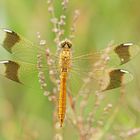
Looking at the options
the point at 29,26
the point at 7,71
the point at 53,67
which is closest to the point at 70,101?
the point at 53,67

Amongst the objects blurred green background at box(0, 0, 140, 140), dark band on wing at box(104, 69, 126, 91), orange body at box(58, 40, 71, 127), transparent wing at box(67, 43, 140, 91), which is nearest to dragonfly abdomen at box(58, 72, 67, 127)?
orange body at box(58, 40, 71, 127)

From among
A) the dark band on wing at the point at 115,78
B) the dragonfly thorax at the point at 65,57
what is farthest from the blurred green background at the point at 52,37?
the dragonfly thorax at the point at 65,57

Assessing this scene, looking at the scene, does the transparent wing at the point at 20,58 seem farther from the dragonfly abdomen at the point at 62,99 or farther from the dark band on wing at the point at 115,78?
the dark band on wing at the point at 115,78

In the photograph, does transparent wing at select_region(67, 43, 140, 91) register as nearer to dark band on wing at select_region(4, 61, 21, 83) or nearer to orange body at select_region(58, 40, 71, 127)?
orange body at select_region(58, 40, 71, 127)

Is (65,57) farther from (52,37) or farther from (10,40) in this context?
(52,37)

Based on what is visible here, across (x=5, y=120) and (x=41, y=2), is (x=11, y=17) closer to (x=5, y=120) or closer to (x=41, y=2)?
(x=41, y=2)

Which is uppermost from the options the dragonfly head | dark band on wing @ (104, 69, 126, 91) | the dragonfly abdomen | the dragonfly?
the dragonfly head
